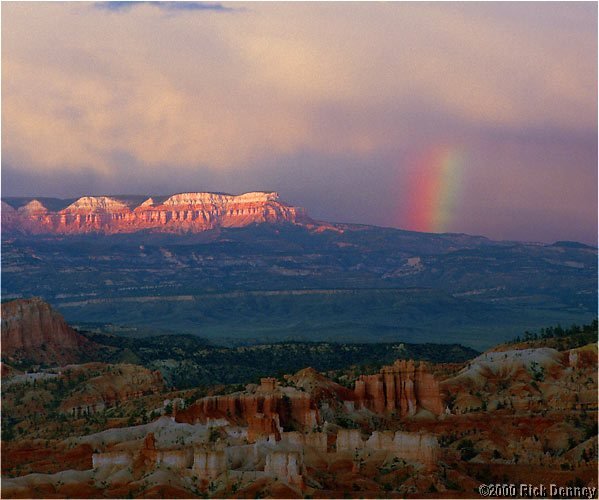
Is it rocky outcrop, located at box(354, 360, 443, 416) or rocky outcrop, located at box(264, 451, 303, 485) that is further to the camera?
rocky outcrop, located at box(354, 360, 443, 416)

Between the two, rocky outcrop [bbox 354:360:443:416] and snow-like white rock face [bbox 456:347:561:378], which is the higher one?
snow-like white rock face [bbox 456:347:561:378]

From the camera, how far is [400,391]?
136375 millimetres

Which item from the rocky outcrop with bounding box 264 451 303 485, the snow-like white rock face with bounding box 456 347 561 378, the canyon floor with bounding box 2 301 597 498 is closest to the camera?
the rocky outcrop with bounding box 264 451 303 485

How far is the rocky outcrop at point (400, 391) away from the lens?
13425 centimetres

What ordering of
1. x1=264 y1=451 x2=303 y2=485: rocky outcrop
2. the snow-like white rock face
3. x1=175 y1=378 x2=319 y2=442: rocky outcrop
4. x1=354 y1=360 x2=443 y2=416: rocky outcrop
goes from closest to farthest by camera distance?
x1=264 y1=451 x2=303 y2=485: rocky outcrop, x1=175 y1=378 x2=319 y2=442: rocky outcrop, x1=354 y1=360 x2=443 y2=416: rocky outcrop, the snow-like white rock face

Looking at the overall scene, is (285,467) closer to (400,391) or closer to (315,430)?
(315,430)

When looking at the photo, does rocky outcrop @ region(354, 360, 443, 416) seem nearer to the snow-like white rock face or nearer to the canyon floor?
the canyon floor

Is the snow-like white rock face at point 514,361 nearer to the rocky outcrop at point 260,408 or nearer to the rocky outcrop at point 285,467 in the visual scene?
the rocky outcrop at point 260,408

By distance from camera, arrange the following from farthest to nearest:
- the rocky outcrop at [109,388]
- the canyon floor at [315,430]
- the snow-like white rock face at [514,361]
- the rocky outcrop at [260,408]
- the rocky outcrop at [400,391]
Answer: the rocky outcrop at [109,388]
the snow-like white rock face at [514,361]
the rocky outcrop at [400,391]
the rocky outcrop at [260,408]
the canyon floor at [315,430]

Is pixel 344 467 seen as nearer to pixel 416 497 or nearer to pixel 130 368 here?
pixel 416 497

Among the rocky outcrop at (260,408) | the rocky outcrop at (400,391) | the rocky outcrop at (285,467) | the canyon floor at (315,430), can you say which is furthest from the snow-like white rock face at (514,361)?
the rocky outcrop at (285,467)

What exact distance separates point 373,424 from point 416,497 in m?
40.8

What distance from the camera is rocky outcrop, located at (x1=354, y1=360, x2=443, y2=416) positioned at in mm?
134250

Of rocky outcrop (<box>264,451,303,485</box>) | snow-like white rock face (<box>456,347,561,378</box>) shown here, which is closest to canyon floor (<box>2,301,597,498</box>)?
rocky outcrop (<box>264,451,303,485</box>)
